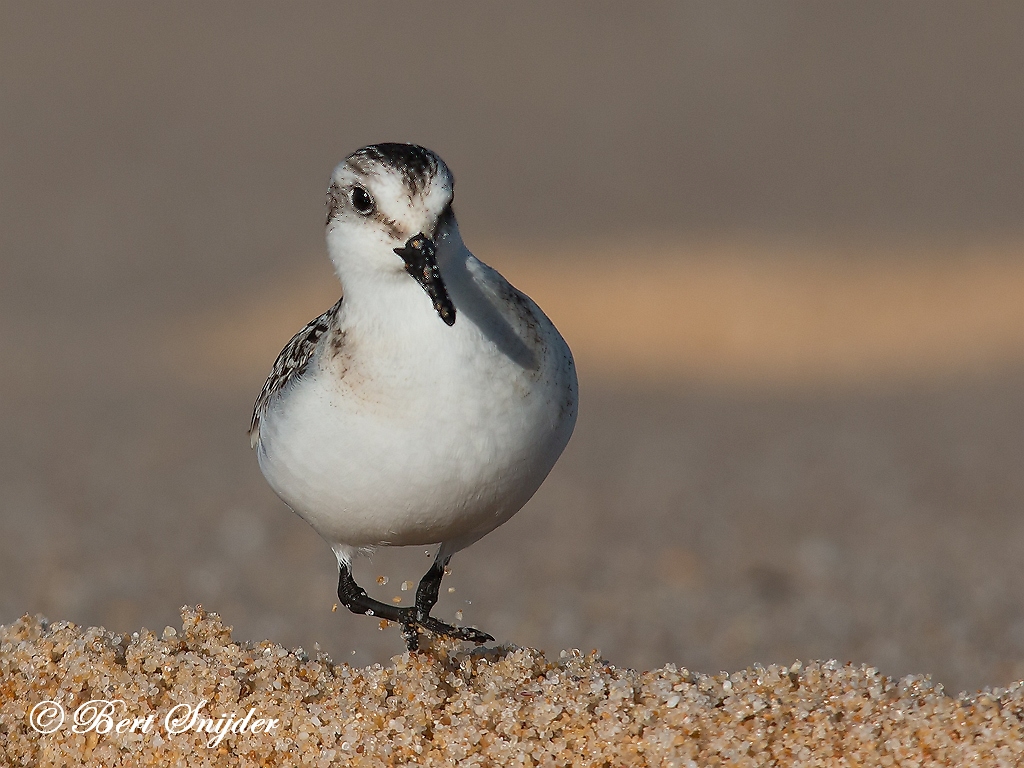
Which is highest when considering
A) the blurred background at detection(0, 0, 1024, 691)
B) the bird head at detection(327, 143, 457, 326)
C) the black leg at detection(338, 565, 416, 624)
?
the blurred background at detection(0, 0, 1024, 691)

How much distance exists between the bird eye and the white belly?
12.3 inches

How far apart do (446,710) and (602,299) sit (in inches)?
408

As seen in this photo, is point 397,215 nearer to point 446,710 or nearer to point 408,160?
point 408,160

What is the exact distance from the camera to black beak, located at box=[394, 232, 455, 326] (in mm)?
2852

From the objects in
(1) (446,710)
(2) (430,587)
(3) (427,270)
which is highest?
(3) (427,270)

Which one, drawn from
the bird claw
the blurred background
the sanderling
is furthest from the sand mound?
the blurred background

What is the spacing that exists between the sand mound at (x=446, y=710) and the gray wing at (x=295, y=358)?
611mm

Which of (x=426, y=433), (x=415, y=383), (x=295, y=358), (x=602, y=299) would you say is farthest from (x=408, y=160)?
(x=602, y=299)

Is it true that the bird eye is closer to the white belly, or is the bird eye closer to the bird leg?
the white belly

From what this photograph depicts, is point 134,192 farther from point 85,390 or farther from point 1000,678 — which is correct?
point 1000,678

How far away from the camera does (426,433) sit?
9.71ft

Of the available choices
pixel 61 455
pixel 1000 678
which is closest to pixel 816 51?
pixel 61 455

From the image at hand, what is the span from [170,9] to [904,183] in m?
14.1

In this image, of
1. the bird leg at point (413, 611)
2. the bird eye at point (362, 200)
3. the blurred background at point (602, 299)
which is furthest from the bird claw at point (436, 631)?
the blurred background at point (602, 299)
